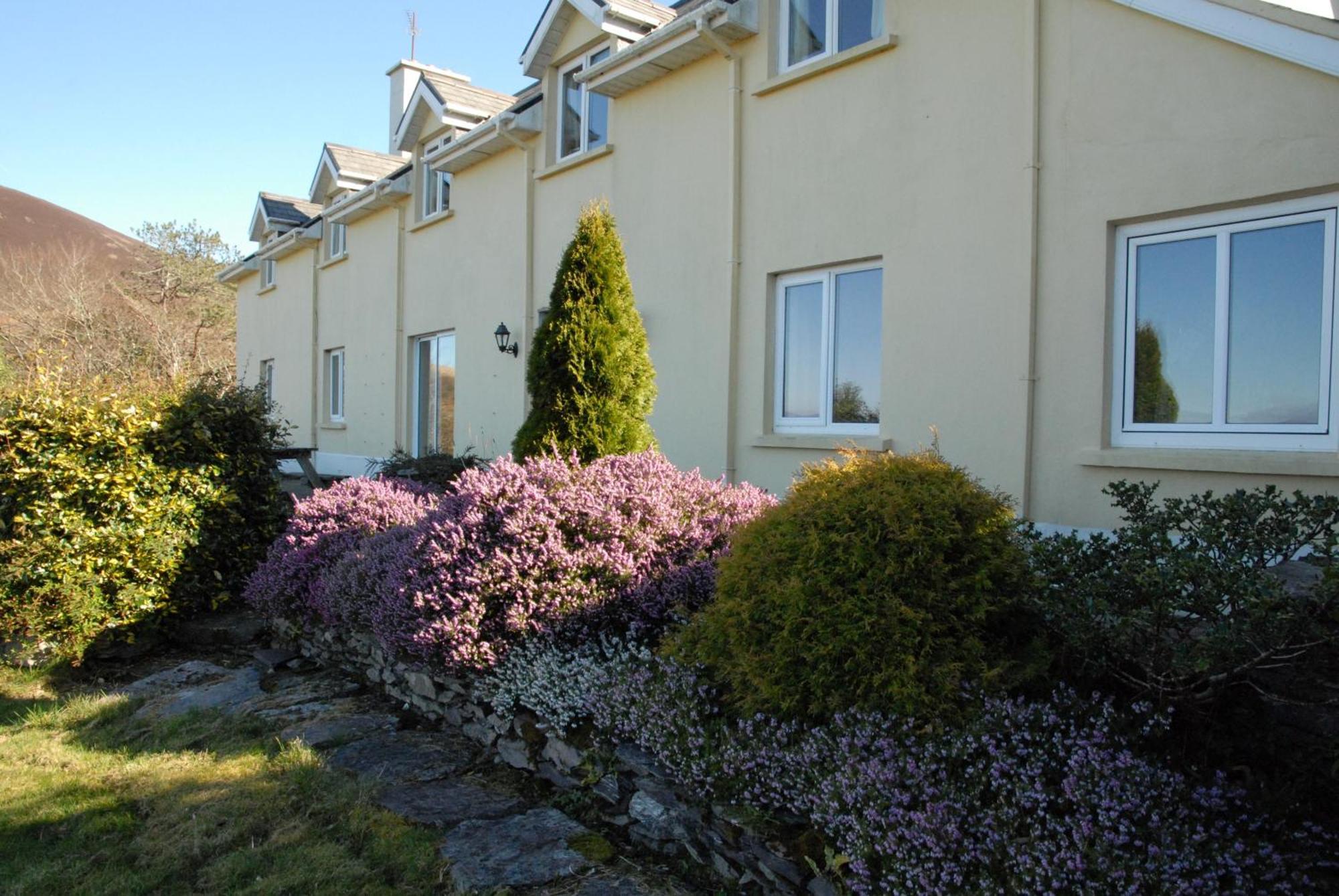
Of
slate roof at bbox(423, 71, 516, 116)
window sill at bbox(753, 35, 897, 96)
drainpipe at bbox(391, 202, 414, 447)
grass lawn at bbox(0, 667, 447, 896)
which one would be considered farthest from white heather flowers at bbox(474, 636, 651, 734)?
slate roof at bbox(423, 71, 516, 116)

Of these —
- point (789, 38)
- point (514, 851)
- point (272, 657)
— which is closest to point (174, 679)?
point (272, 657)

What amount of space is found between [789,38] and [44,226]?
280ft

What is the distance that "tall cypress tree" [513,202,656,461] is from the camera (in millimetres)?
7195

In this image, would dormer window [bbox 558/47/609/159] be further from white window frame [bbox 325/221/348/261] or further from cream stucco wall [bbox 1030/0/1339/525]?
white window frame [bbox 325/221/348/261]

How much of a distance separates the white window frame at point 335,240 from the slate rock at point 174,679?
12102 millimetres

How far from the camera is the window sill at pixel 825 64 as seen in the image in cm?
771

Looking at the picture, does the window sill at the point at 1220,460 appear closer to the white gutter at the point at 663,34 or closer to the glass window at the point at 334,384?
the white gutter at the point at 663,34

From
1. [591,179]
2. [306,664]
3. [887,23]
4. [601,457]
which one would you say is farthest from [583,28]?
[306,664]

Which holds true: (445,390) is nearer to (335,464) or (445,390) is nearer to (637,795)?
(335,464)

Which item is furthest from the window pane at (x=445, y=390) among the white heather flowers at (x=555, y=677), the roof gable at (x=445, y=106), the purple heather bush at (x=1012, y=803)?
the purple heather bush at (x=1012, y=803)

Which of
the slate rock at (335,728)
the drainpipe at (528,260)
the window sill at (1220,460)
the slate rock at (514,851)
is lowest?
the slate rock at (335,728)

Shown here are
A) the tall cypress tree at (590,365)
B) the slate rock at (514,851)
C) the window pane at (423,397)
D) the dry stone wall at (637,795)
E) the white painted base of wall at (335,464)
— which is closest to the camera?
the dry stone wall at (637,795)

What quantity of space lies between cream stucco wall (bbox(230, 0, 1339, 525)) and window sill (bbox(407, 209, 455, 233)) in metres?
3.57

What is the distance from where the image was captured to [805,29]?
866 cm
